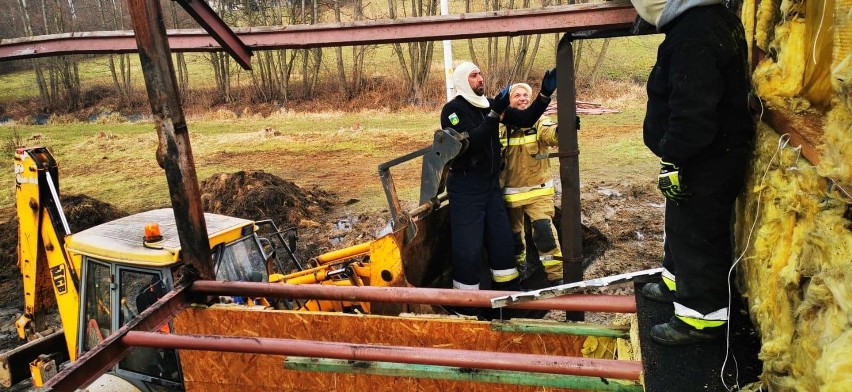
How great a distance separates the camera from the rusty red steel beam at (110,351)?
260cm

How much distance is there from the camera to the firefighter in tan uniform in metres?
5.73

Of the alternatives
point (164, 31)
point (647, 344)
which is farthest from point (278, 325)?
point (647, 344)

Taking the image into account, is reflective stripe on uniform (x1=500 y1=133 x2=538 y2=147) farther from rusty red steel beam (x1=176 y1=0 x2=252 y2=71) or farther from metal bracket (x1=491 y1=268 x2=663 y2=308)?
metal bracket (x1=491 y1=268 x2=663 y2=308)

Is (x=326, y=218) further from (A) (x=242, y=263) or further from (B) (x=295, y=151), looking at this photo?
(B) (x=295, y=151)

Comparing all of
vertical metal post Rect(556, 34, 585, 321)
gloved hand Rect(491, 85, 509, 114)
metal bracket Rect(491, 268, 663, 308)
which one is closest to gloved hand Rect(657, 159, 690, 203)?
metal bracket Rect(491, 268, 663, 308)

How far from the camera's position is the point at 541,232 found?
584 centimetres

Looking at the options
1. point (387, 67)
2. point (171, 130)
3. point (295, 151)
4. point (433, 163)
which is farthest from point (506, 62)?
point (171, 130)

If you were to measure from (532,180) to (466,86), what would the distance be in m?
1.23

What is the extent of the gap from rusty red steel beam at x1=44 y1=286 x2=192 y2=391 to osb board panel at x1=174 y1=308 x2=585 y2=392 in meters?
0.62

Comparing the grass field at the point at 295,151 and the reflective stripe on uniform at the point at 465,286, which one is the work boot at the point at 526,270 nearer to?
the reflective stripe on uniform at the point at 465,286

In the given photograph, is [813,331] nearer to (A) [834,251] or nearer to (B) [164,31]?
(A) [834,251]

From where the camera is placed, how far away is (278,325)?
4188mm

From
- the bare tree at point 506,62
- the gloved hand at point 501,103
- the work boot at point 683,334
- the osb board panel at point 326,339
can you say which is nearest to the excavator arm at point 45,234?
the osb board panel at point 326,339

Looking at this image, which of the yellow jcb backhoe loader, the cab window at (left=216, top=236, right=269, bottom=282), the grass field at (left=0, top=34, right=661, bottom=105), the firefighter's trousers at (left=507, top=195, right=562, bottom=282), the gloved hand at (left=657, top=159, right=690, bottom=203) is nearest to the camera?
the gloved hand at (left=657, top=159, right=690, bottom=203)
